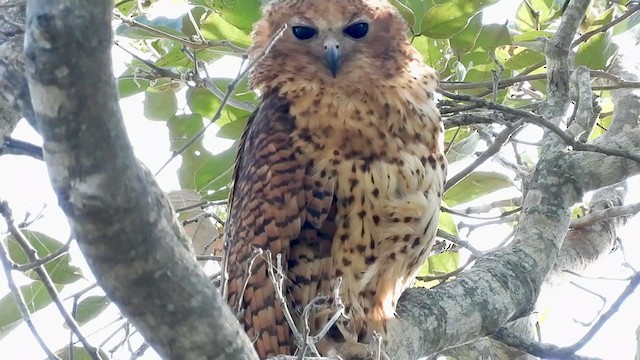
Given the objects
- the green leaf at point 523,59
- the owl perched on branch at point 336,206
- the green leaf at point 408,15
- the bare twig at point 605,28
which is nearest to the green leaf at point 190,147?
the owl perched on branch at point 336,206

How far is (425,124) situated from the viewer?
4004mm

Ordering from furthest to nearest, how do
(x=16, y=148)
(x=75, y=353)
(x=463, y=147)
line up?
(x=463, y=147) < (x=75, y=353) < (x=16, y=148)

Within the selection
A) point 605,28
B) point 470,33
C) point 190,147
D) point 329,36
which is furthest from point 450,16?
point 190,147

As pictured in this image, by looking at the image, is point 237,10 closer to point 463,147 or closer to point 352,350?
point 463,147

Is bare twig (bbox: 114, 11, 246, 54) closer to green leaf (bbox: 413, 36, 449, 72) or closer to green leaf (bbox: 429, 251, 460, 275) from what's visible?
green leaf (bbox: 413, 36, 449, 72)

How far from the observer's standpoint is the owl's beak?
421 cm

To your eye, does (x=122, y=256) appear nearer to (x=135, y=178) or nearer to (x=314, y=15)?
(x=135, y=178)

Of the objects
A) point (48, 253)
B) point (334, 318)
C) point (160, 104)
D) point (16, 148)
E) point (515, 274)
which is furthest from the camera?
point (160, 104)

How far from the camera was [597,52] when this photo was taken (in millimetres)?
4633

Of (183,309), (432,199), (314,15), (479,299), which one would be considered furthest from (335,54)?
(183,309)

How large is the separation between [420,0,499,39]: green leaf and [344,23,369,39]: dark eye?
287 mm

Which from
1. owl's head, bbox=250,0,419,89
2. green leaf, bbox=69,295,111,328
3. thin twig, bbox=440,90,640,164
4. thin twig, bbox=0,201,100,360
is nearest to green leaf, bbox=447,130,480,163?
owl's head, bbox=250,0,419,89

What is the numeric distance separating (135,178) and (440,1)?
9.63 ft

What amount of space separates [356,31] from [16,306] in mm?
2016
